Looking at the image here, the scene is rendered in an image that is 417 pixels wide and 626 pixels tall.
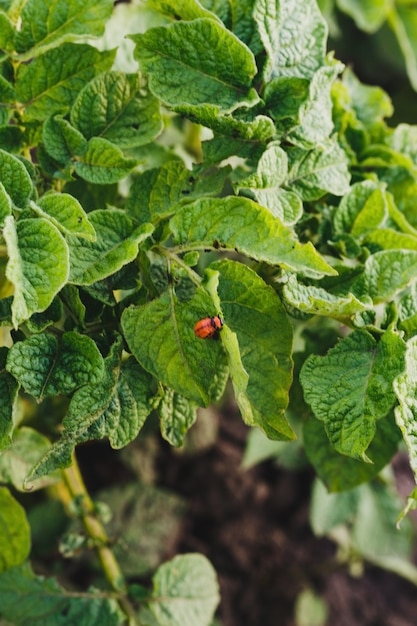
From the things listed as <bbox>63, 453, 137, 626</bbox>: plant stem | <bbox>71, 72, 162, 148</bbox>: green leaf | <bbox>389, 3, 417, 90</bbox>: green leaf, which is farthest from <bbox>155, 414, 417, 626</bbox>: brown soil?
<bbox>71, 72, 162, 148</bbox>: green leaf

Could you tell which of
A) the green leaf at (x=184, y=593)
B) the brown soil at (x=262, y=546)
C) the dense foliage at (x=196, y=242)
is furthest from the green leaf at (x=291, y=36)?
the brown soil at (x=262, y=546)

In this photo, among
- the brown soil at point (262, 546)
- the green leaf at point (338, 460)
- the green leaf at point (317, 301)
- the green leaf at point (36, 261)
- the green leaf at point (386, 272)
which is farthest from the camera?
the brown soil at point (262, 546)

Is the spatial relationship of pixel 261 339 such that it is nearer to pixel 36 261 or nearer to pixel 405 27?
pixel 36 261

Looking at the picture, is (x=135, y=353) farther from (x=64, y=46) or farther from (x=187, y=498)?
(x=187, y=498)

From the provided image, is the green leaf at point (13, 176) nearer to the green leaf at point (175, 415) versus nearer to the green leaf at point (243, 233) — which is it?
the green leaf at point (243, 233)

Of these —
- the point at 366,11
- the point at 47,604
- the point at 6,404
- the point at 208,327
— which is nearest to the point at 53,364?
the point at 6,404

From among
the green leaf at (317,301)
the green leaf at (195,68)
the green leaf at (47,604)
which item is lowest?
the green leaf at (47,604)
